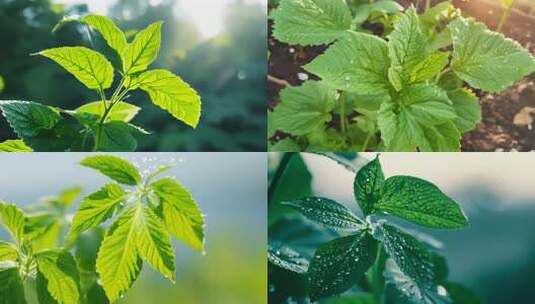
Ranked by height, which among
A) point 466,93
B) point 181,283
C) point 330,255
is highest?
point 466,93

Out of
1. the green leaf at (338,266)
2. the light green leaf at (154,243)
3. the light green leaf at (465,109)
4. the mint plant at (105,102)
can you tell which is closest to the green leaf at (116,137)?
the mint plant at (105,102)

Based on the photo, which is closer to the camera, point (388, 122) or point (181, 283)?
point (388, 122)

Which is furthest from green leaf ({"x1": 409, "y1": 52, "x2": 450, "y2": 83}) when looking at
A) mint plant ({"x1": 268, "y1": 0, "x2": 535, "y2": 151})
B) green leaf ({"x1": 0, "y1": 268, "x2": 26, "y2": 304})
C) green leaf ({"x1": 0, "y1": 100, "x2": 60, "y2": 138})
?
green leaf ({"x1": 0, "y1": 268, "x2": 26, "y2": 304})

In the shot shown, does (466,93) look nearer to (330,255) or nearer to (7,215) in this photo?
(330,255)

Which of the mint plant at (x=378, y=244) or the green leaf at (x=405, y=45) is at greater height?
the green leaf at (x=405, y=45)

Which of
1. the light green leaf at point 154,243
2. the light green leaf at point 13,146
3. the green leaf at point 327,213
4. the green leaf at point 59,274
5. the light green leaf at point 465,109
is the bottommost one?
the green leaf at point 59,274

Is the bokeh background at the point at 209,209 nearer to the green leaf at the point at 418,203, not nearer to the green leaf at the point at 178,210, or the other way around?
the green leaf at the point at 178,210

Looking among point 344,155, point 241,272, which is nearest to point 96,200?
point 241,272
